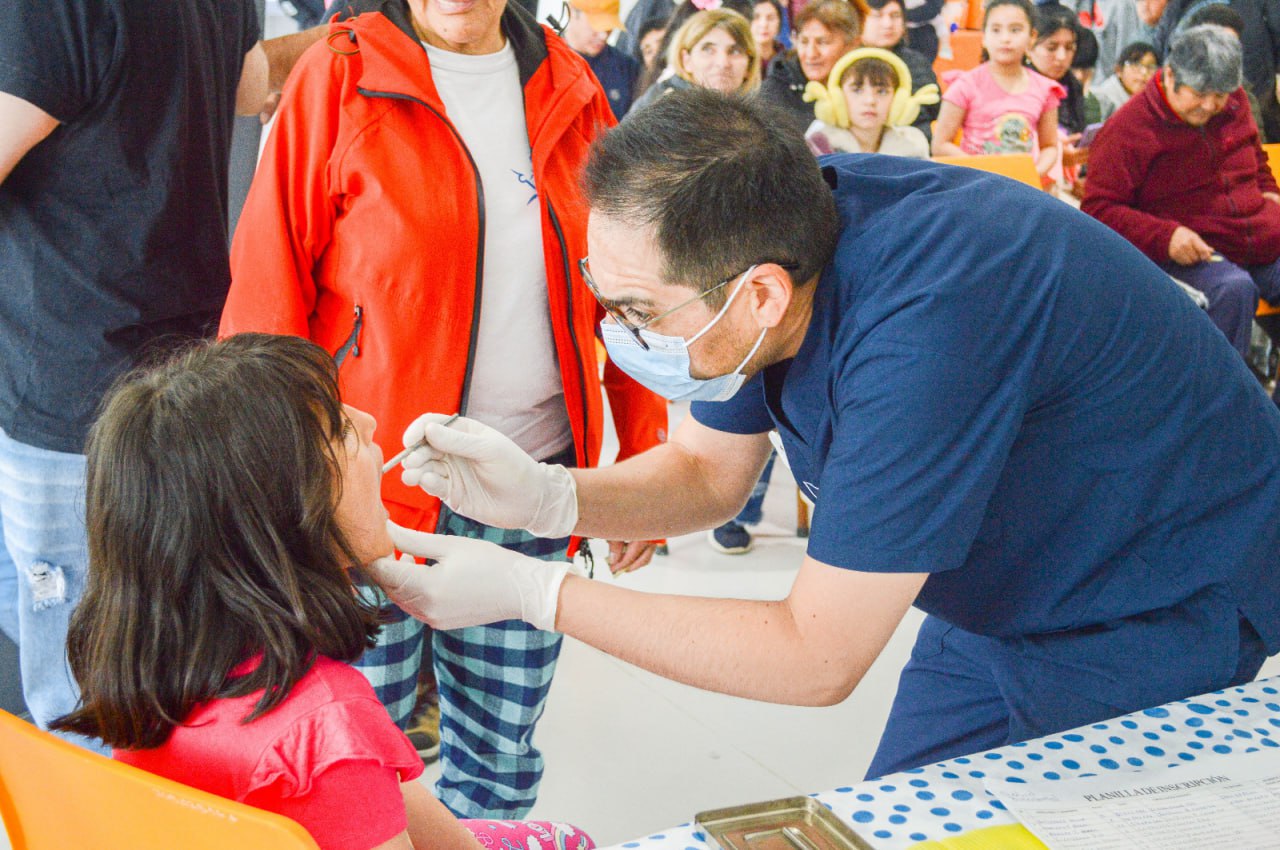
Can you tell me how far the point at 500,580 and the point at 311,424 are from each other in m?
0.26

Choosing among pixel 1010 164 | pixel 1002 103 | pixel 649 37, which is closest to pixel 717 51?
pixel 1010 164

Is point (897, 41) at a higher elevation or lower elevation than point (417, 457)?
higher

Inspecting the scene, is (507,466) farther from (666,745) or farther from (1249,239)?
(1249,239)

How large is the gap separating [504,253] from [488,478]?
36cm

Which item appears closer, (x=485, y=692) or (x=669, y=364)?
(x=669, y=364)

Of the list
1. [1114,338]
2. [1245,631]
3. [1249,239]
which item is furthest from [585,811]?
[1249,239]

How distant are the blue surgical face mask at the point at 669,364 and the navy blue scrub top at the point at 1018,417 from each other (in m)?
0.06

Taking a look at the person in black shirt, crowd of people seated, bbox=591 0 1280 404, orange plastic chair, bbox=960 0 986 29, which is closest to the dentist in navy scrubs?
the person in black shirt

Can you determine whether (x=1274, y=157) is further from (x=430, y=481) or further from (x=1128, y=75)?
(x=430, y=481)

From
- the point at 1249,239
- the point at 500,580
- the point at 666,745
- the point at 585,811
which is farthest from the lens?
the point at 1249,239

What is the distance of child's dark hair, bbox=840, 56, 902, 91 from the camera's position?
342 centimetres

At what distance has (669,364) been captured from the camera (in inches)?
44.6

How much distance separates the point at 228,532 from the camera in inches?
34.9

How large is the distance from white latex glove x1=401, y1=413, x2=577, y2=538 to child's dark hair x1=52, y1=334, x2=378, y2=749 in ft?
0.98
